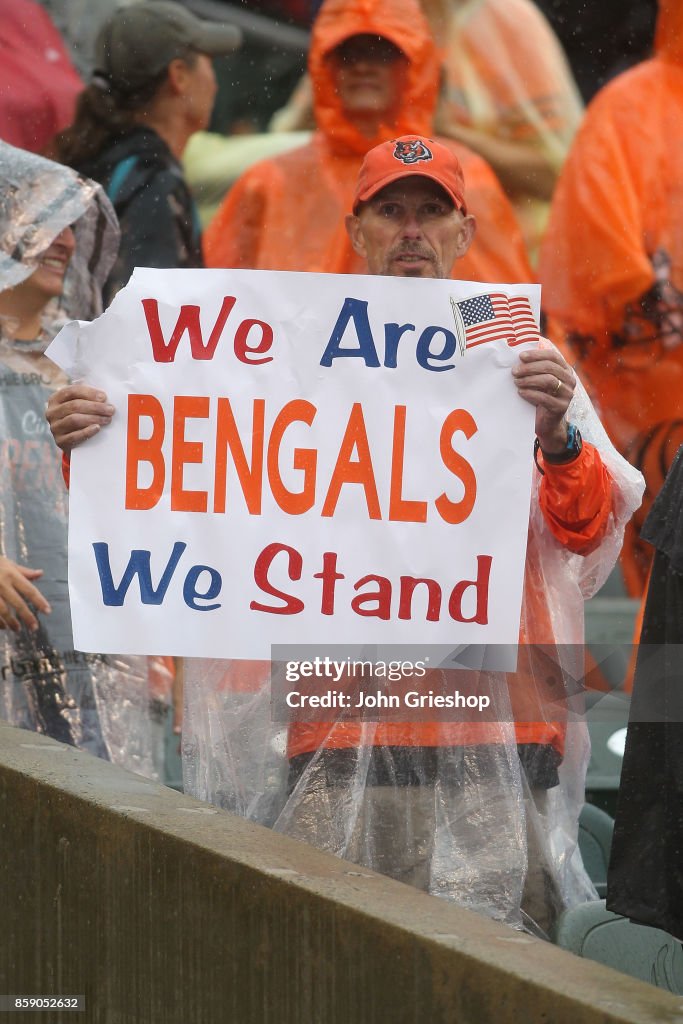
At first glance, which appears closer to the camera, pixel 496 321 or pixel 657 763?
pixel 657 763

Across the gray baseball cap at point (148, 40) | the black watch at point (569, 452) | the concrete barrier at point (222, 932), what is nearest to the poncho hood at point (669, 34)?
the gray baseball cap at point (148, 40)

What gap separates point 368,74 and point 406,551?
313 centimetres

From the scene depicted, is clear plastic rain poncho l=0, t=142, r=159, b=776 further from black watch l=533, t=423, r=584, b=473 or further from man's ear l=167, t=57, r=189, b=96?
black watch l=533, t=423, r=584, b=473

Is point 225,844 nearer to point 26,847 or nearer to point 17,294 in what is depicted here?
point 26,847

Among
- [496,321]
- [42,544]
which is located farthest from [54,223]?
[496,321]

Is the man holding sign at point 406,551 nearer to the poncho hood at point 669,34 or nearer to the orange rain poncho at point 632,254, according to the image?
the orange rain poncho at point 632,254

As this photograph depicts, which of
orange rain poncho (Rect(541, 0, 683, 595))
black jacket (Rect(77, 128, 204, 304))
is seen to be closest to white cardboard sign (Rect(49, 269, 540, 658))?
black jacket (Rect(77, 128, 204, 304))

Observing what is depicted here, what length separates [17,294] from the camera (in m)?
5.15

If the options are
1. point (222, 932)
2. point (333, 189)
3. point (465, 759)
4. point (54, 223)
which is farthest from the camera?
point (333, 189)

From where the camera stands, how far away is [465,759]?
12.1 feet

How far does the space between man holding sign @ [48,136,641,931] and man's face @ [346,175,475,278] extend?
0.03m

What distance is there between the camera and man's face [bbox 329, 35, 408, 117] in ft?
20.7

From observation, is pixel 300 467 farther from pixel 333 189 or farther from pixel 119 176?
pixel 333 189

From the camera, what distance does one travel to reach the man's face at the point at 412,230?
381 cm
